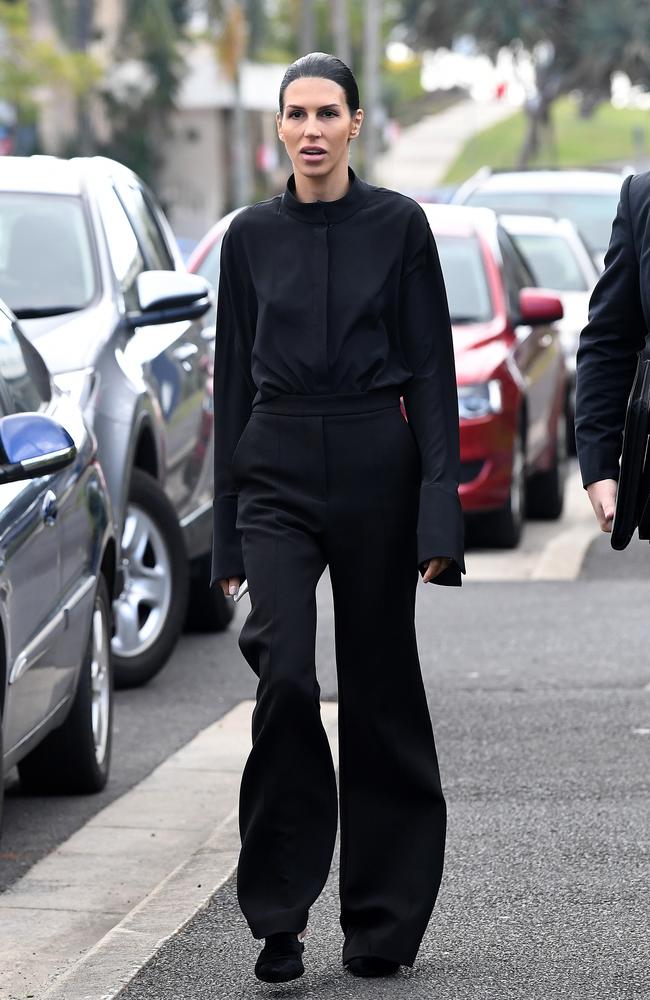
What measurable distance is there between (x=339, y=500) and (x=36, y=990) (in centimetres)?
121

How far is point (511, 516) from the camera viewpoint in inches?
468

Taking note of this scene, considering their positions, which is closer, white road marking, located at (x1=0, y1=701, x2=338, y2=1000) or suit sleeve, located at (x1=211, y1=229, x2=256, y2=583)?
suit sleeve, located at (x1=211, y1=229, x2=256, y2=583)

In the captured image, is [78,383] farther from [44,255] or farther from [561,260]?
[561,260]

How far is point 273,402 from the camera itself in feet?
14.8

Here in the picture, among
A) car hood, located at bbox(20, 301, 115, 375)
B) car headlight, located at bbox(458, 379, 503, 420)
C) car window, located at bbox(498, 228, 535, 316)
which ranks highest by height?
car hood, located at bbox(20, 301, 115, 375)

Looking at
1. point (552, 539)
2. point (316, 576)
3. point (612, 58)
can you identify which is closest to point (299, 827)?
point (316, 576)

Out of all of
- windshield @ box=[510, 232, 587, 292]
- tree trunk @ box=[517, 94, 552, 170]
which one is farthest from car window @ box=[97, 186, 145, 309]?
tree trunk @ box=[517, 94, 552, 170]

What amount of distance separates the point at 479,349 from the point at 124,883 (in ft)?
21.6

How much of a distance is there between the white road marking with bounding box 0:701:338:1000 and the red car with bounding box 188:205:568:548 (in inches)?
180

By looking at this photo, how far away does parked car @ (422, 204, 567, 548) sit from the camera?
37.8 feet

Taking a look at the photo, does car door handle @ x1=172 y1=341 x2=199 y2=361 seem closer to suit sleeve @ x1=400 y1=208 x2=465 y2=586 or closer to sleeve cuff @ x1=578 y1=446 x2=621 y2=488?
suit sleeve @ x1=400 y1=208 x2=465 y2=586

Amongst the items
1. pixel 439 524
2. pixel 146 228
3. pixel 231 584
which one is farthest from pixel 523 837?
pixel 146 228

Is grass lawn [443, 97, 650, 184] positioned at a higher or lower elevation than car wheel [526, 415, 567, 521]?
lower

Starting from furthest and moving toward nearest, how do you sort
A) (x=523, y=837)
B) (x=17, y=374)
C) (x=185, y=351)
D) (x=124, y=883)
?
(x=185, y=351), (x=17, y=374), (x=523, y=837), (x=124, y=883)
